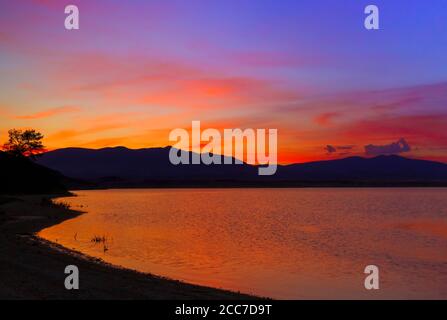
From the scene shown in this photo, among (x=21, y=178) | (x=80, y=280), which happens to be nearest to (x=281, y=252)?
(x=80, y=280)

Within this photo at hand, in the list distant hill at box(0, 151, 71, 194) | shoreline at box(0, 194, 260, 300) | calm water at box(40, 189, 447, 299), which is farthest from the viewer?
distant hill at box(0, 151, 71, 194)

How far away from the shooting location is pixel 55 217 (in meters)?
44.5

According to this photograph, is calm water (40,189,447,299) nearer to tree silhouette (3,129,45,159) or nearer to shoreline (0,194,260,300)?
shoreline (0,194,260,300)

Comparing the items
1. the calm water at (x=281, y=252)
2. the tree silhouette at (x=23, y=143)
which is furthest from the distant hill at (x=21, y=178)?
the calm water at (x=281, y=252)

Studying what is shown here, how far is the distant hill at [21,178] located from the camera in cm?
8662

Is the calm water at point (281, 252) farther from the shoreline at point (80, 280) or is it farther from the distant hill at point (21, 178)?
the distant hill at point (21, 178)

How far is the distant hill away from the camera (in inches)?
3410

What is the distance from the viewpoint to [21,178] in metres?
89.9

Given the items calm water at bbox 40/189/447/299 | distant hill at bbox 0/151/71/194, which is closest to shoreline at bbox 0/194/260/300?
calm water at bbox 40/189/447/299

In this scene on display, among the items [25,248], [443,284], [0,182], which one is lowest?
[443,284]
